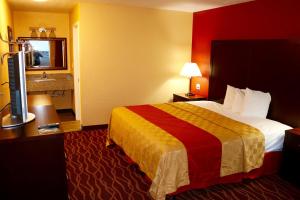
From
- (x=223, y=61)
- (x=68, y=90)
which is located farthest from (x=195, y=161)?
(x=68, y=90)

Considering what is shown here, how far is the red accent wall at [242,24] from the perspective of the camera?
347 centimetres

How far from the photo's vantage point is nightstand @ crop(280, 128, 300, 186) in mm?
2984

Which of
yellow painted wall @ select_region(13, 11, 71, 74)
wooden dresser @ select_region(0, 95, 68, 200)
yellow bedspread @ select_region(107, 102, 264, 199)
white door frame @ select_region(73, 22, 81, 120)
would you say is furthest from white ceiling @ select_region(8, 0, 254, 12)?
wooden dresser @ select_region(0, 95, 68, 200)

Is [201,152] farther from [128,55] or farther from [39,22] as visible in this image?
[39,22]

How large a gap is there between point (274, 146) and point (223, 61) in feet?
5.98

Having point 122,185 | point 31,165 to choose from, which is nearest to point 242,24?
point 122,185

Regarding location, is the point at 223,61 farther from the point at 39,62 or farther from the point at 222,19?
the point at 39,62

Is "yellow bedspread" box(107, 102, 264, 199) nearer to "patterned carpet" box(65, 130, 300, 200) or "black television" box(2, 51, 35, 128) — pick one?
"patterned carpet" box(65, 130, 300, 200)

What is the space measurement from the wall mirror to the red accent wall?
9.95 ft

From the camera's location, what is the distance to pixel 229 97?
4.12 metres

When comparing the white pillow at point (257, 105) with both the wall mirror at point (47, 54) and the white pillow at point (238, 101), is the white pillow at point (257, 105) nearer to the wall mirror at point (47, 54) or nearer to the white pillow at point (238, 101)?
the white pillow at point (238, 101)

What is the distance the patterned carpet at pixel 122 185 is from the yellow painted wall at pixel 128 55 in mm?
1522

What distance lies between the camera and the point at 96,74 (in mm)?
4809

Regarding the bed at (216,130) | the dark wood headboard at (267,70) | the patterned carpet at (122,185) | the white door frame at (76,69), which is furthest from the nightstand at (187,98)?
the white door frame at (76,69)
